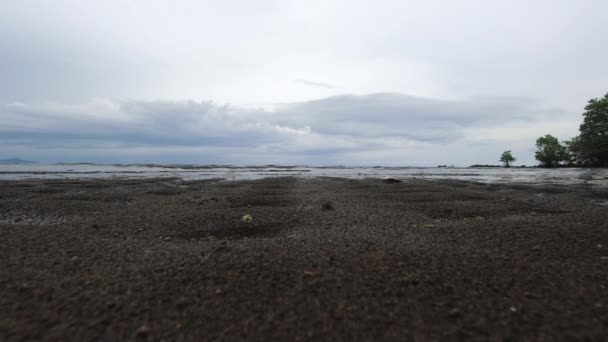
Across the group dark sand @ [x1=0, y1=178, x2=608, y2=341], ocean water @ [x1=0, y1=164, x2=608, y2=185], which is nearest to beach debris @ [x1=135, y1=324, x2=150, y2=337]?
dark sand @ [x1=0, y1=178, x2=608, y2=341]

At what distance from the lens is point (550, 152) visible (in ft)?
151

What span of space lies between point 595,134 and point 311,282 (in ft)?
173

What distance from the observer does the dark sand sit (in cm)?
190

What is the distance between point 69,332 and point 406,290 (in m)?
2.47

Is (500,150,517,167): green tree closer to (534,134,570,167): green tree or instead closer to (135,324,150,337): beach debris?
(534,134,570,167): green tree

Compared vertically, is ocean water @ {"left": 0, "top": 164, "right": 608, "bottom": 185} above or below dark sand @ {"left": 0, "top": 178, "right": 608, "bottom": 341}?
above

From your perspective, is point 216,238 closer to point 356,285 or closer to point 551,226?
point 356,285

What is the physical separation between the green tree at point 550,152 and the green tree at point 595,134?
16.1ft

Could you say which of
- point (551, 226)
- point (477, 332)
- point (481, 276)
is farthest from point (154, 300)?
point (551, 226)

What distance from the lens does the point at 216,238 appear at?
4340 millimetres

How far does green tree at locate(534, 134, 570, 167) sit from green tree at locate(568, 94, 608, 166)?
491cm

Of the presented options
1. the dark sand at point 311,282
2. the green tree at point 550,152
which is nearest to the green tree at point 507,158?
the green tree at point 550,152

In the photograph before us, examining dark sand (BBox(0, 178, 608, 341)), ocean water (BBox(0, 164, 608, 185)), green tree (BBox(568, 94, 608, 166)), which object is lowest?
dark sand (BBox(0, 178, 608, 341))

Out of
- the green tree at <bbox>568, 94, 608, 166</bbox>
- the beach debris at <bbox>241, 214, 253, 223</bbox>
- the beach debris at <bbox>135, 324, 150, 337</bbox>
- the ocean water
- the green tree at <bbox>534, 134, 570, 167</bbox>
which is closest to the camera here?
the beach debris at <bbox>135, 324, 150, 337</bbox>
